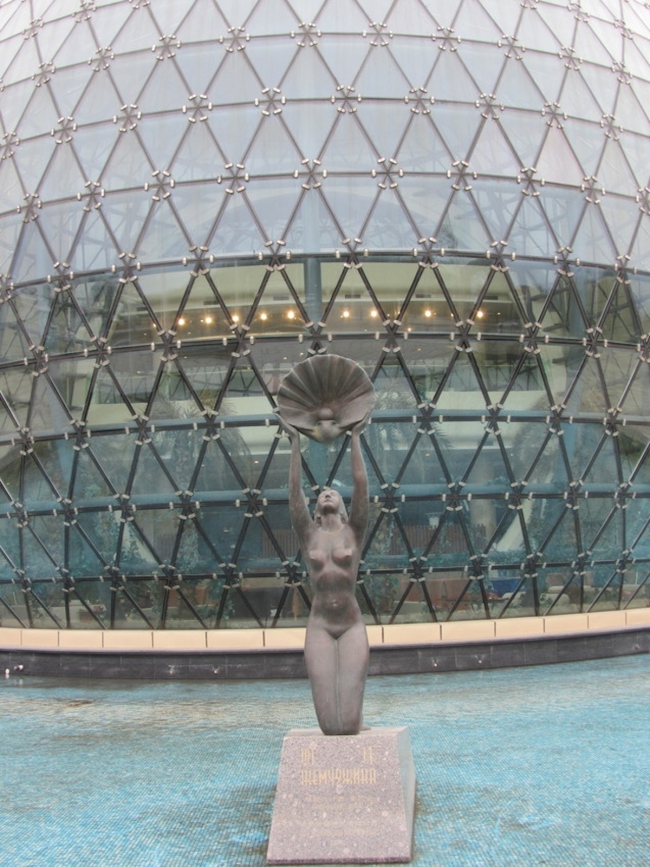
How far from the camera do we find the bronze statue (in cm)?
793

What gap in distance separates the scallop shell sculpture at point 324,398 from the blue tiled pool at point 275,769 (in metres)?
3.38

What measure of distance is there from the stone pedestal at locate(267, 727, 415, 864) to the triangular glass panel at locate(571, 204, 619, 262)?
1308 cm

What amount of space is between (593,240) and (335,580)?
12583 mm

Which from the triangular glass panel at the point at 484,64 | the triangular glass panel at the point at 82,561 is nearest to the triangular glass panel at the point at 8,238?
the triangular glass panel at the point at 82,561

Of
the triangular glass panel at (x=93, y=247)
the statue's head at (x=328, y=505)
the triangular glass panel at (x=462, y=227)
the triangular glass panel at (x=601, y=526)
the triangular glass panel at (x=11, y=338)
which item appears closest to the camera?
the statue's head at (x=328, y=505)

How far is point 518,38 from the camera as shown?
1955cm

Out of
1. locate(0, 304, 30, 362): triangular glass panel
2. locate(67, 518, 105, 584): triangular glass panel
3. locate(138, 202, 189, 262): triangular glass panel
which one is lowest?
locate(67, 518, 105, 584): triangular glass panel

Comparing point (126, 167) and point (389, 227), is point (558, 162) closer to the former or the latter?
point (389, 227)

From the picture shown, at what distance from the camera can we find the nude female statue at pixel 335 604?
7.92 meters

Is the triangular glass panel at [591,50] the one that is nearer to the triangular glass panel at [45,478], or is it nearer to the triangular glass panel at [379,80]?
the triangular glass panel at [379,80]

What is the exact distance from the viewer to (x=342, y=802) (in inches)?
286

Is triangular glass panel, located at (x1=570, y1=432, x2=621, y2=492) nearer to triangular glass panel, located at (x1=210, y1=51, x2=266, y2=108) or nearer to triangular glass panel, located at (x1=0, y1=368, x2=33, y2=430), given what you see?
triangular glass panel, located at (x1=210, y1=51, x2=266, y2=108)

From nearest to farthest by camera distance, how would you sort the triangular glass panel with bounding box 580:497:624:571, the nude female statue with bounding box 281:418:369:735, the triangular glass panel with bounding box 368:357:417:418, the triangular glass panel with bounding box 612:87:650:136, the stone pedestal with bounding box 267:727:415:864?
1. the stone pedestal with bounding box 267:727:415:864
2. the nude female statue with bounding box 281:418:369:735
3. the triangular glass panel with bounding box 368:357:417:418
4. the triangular glass panel with bounding box 580:497:624:571
5. the triangular glass panel with bounding box 612:87:650:136

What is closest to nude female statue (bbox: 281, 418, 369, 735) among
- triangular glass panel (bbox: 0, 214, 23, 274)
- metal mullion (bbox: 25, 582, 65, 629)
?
metal mullion (bbox: 25, 582, 65, 629)
